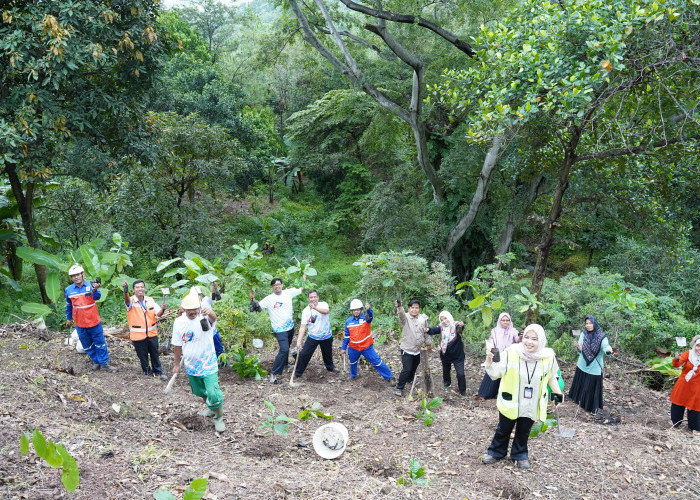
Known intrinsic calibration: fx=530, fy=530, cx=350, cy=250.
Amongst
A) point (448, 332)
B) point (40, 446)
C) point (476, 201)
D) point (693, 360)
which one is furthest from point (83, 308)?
point (476, 201)

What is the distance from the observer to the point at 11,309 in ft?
38.6

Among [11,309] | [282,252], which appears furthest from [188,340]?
[282,252]

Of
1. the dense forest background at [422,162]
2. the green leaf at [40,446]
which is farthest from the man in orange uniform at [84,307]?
the green leaf at [40,446]

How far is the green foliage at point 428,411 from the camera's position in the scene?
617 centimetres

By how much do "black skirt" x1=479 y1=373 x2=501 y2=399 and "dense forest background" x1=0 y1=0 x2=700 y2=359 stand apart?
3.02 feet

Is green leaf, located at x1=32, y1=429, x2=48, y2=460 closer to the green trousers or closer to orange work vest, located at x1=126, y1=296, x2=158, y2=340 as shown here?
the green trousers

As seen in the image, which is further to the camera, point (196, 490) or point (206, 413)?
point (206, 413)

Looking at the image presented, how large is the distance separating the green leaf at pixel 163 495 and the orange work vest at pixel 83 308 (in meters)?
4.12

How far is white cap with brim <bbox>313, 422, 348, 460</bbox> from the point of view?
5.16 metres

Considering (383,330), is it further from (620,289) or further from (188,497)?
(188,497)

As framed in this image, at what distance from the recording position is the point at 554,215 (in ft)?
27.8

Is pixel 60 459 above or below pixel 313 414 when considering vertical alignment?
above

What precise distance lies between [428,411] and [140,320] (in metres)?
4.01

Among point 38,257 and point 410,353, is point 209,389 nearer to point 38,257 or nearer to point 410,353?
point 410,353
